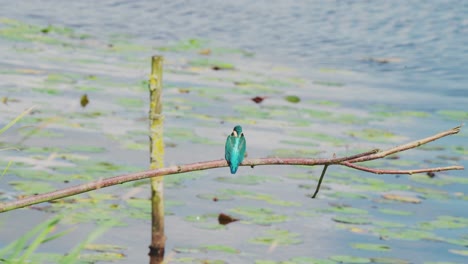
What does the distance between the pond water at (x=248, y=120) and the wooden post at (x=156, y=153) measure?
0.10m

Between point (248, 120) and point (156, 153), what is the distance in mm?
3757

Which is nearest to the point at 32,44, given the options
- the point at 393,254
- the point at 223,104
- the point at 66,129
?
the point at 223,104

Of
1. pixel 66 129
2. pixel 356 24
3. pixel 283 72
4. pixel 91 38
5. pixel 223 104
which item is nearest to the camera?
pixel 66 129

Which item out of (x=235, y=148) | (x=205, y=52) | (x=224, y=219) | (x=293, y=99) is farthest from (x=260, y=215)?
(x=205, y=52)

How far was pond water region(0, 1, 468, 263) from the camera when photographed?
721cm

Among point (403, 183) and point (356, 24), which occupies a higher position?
point (356, 24)

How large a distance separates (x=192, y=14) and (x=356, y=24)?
8.80ft

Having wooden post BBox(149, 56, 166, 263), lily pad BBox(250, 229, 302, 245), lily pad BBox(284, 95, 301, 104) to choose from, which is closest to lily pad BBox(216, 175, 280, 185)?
lily pad BBox(250, 229, 302, 245)

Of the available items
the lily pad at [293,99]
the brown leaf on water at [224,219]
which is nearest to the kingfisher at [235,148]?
the brown leaf on water at [224,219]

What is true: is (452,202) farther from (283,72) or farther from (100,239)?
(283,72)

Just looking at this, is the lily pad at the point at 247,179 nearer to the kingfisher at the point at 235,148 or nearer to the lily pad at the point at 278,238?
the lily pad at the point at 278,238

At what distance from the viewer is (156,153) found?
21.8 ft

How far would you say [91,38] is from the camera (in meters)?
15.7

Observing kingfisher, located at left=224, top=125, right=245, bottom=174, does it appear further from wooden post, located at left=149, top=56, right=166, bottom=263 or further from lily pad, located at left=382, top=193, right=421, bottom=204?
lily pad, located at left=382, top=193, right=421, bottom=204
